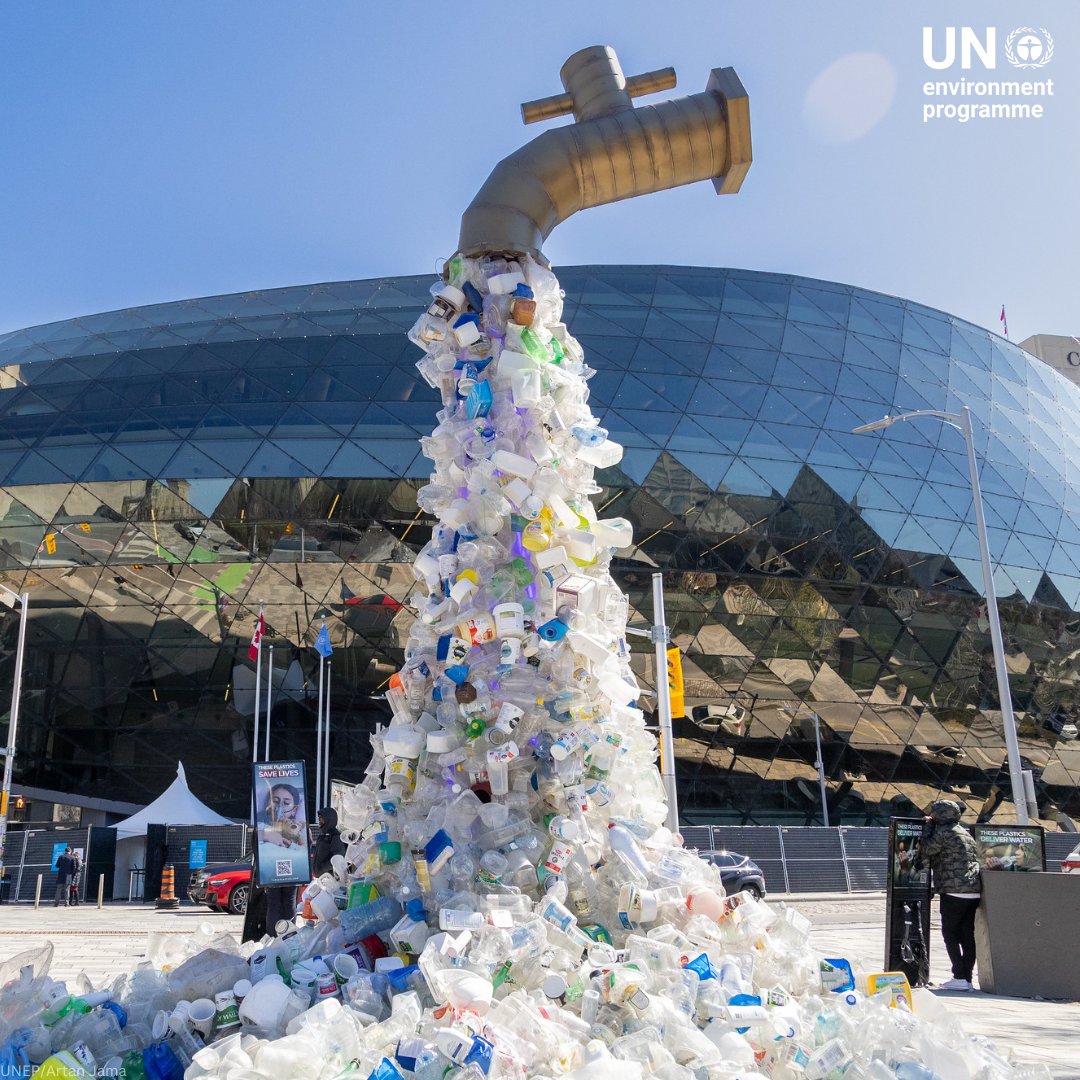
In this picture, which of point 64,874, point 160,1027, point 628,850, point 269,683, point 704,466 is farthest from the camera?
point 704,466

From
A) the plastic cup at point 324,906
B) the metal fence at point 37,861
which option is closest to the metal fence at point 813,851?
the metal fence at point 37,861

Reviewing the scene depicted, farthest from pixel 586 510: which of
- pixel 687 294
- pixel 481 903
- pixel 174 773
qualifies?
pixel 687 294

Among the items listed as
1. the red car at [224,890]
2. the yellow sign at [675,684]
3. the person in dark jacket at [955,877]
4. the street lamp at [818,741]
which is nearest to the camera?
the person in dark jacket at [955,877]

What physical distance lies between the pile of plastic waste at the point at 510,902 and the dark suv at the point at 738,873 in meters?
12.6

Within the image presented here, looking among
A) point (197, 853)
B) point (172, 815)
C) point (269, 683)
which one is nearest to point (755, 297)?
point (269, 683)

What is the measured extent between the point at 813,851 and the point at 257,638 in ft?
45.2

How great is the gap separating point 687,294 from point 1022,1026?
96.3ft

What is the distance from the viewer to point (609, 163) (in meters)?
5.80

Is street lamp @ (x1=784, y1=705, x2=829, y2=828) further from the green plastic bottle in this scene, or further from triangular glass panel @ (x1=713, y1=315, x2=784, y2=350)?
the green plastic bottle

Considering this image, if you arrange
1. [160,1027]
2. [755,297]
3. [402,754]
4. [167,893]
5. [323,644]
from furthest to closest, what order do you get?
[755,297], [323,644], [167,893], [402,754], [160,1027]

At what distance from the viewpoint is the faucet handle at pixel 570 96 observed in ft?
20.5

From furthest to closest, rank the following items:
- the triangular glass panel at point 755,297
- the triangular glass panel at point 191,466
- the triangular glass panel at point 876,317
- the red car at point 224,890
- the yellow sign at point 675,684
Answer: the triangular glass panel at point 876,317, the triangular glass panel at point 755,297, the triangular glass panel at point 191,466, the yellow sign at point 675,684, the red car at point 224,890

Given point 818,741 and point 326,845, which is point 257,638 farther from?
point 326,845

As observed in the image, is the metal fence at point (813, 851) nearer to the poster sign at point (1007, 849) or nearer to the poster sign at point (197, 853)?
the poster sign at point (197, 853)
